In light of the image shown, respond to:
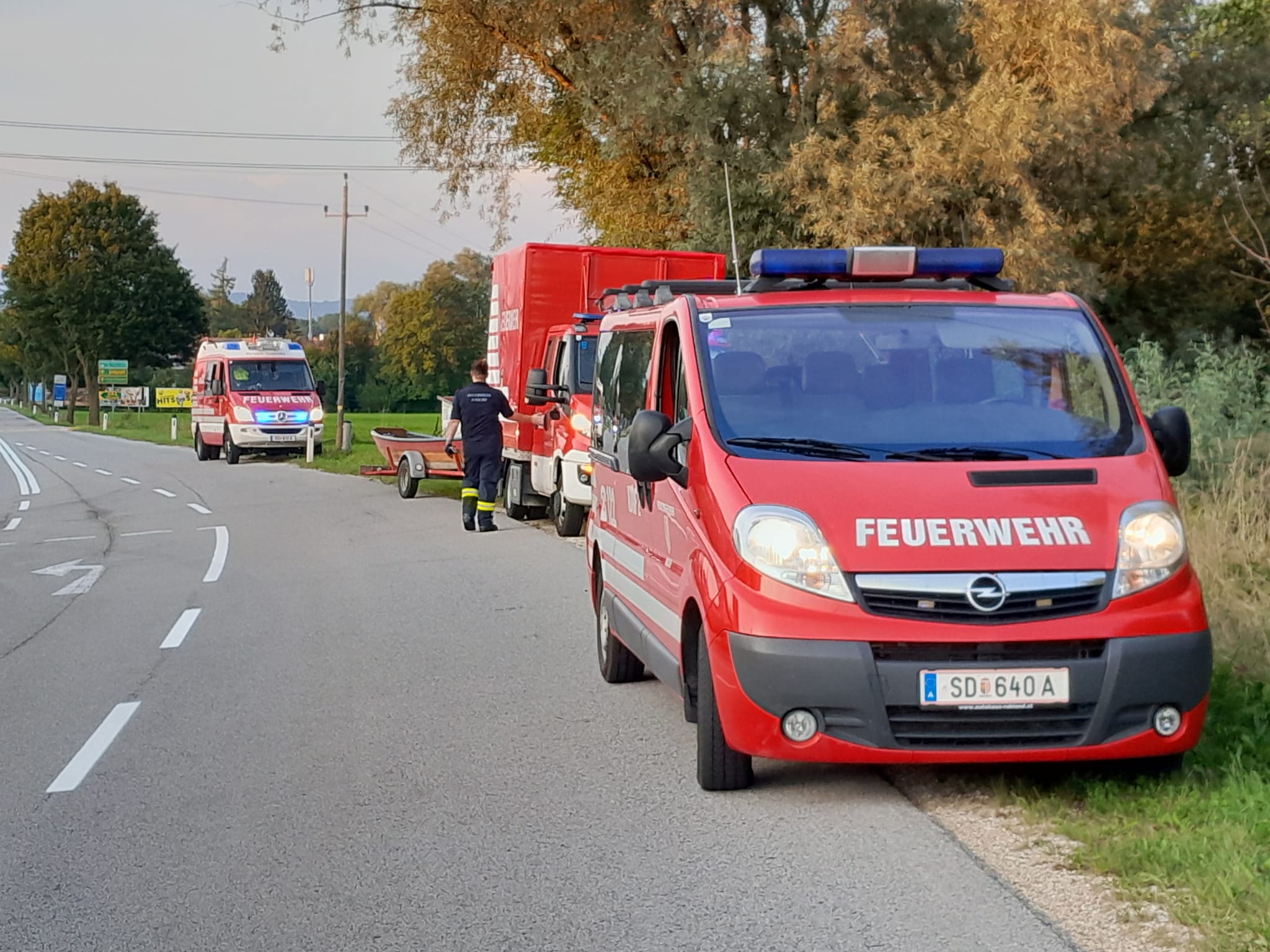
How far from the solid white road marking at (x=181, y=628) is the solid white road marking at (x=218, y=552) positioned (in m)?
2.22

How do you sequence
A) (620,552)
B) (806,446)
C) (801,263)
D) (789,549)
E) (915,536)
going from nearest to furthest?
(915,536) < (789,549) < (806,446) < (801,263) < (620,552)

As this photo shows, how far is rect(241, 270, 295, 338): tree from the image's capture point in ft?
563

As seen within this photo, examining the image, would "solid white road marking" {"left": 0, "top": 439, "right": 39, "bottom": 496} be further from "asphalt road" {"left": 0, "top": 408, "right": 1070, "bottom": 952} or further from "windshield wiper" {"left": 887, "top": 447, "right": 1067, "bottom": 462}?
"windshield wiper" {"left": 887, "top": 447, "right": 1067, "bottom": 462}

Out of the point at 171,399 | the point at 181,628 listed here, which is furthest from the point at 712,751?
the point at 171,399

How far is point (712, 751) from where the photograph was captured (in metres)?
6.07

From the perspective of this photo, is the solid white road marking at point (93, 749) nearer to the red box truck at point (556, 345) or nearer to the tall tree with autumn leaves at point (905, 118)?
the red box truck at point (556, 345)

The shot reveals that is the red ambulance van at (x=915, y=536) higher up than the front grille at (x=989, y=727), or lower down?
higher up

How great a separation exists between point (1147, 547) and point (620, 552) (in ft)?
10.4

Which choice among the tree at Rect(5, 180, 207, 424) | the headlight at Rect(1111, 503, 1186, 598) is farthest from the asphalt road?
the tree at Rect(5, 180, 207, 424)

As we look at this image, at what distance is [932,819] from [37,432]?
2803 inches

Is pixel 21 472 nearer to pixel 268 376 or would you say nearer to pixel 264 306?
pixel 268 376

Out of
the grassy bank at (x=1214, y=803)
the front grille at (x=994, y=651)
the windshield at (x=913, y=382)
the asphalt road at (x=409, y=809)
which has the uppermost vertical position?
the windshield at (x=913, y=382)

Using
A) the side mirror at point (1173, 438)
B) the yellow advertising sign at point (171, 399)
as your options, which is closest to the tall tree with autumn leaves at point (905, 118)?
the side mirror at point (1173, 438)

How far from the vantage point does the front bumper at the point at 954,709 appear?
18.1 ft
